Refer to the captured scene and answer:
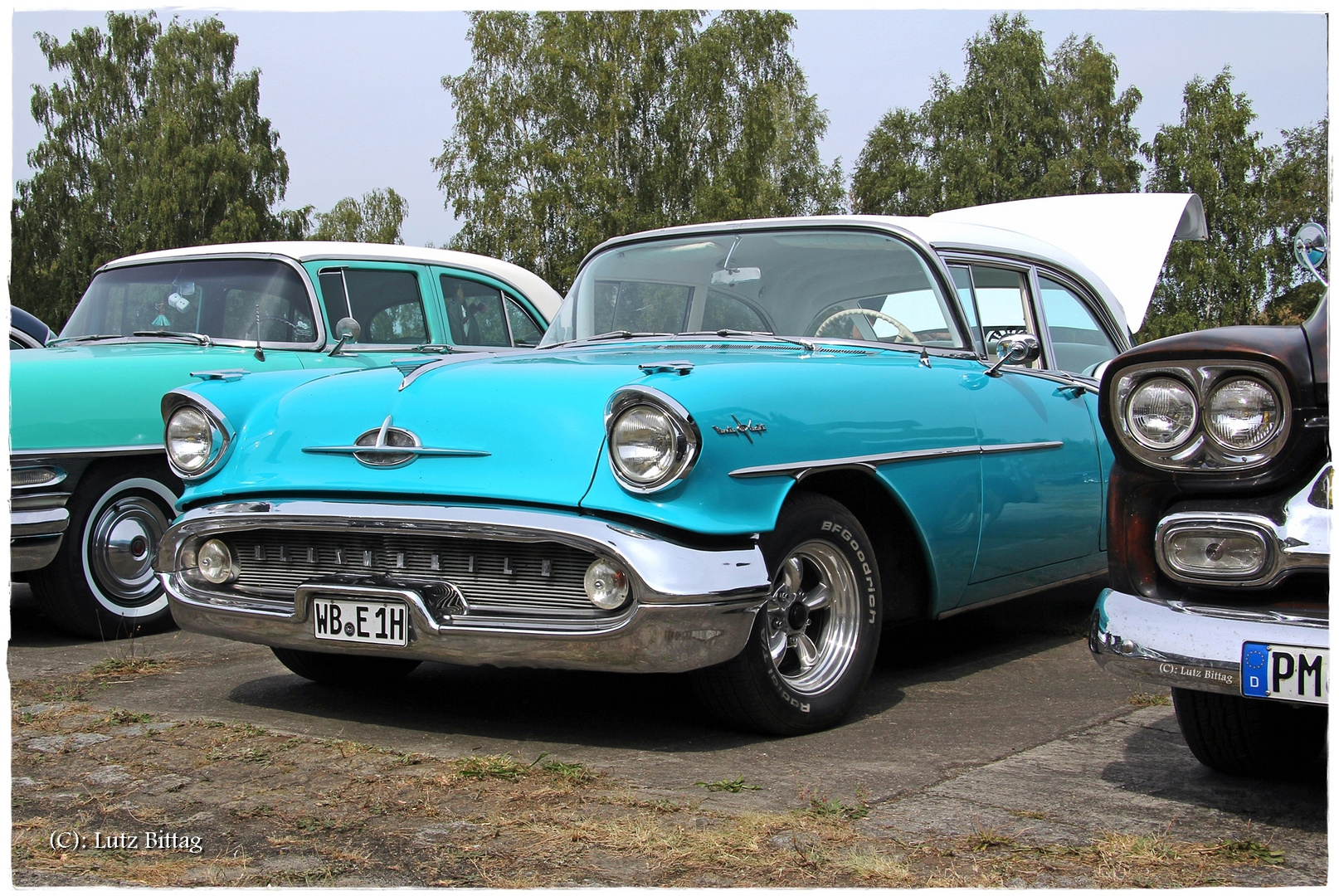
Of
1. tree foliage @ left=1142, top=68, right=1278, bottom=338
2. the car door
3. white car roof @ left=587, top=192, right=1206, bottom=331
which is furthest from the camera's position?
tree foliage @ left=1142, top=68, right=1278, bottom=338

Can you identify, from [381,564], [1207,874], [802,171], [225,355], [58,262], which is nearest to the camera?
[1207,874]

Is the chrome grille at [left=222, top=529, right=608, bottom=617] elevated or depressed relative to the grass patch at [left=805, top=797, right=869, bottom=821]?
elevated

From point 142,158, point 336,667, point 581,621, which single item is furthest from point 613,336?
point 142,158

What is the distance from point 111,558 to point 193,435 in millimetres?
1572

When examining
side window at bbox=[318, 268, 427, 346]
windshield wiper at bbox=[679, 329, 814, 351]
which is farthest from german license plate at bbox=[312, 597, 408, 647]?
side window at bbox=[318, 268, 427, 346]

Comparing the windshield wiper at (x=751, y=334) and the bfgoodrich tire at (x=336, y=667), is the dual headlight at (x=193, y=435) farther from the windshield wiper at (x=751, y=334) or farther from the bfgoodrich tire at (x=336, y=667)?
the windshield wiper at (x=751, y=334)

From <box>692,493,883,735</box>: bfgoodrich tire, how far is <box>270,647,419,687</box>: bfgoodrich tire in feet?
4.25

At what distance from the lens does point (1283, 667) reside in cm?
251

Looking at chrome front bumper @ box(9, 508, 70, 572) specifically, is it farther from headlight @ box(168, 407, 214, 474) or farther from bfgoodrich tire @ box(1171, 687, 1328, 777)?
bfgoodrich tire @ box(1171, 687, 1328, 777)

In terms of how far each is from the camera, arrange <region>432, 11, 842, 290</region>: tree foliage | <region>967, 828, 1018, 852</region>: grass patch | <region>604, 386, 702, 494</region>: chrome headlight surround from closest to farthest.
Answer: <region>967, 828, 1018, 852</region>: grass patch, <region>604, 386, 702, 494</region>: chrome headlight surround, <region>432, 11, 842, 290</region>: tree foliage

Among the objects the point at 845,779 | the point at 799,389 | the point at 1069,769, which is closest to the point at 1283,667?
the point at 1069,769

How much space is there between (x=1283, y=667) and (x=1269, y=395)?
544 mm

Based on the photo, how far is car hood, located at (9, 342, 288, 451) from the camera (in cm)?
514

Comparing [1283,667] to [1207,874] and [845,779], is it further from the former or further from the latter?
[845,779]
